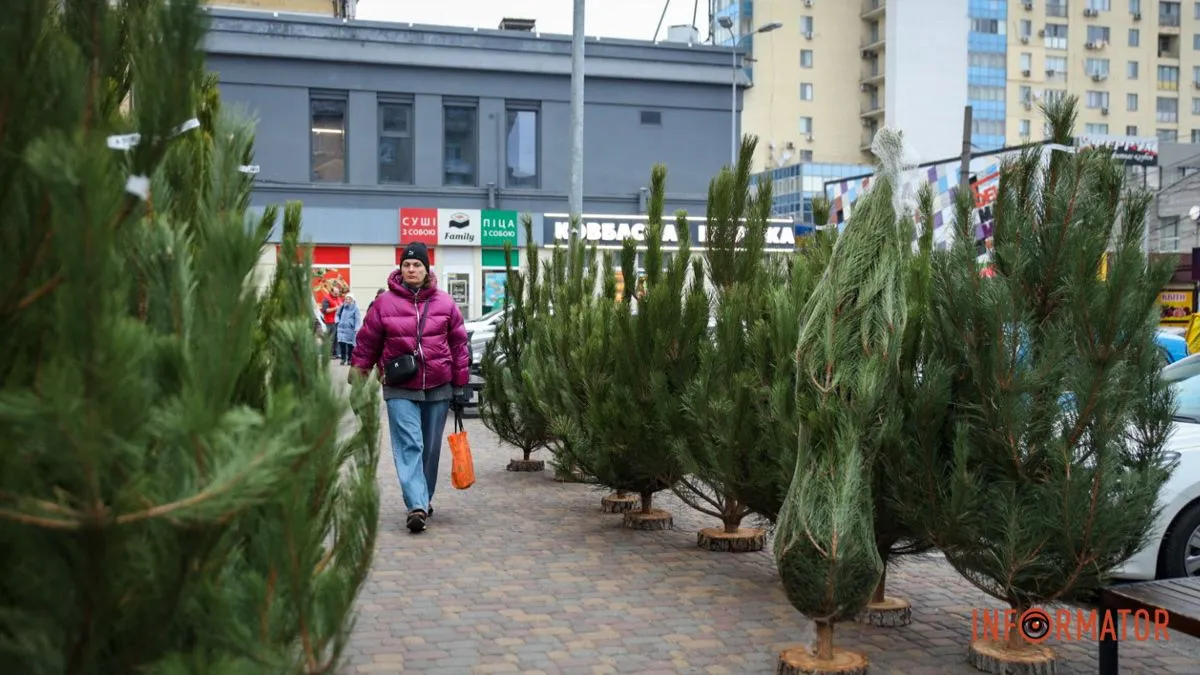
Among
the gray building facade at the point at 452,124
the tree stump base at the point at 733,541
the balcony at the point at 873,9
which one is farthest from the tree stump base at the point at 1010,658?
the balcony at the point at 873,9

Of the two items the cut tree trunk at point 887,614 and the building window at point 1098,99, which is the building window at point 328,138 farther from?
the building window at point 1098,99

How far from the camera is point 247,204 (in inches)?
83.0

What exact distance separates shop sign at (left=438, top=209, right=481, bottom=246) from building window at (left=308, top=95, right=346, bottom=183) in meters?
3.08

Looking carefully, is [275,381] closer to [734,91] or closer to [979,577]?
[979,577]

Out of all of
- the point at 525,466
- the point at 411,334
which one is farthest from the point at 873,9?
the point at 411,334

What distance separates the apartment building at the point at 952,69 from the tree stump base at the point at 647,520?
6992cm

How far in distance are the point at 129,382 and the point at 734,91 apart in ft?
115

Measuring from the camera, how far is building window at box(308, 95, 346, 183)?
1309 inches

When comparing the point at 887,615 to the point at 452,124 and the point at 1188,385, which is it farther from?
the point at 452,124

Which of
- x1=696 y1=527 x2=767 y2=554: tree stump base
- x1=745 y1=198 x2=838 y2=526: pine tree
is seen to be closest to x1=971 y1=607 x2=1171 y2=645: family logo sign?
x1=745 y1=198 x2=838 y2=526: pine tree

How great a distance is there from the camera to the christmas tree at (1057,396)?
4.99 metres

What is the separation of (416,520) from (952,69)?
263ft

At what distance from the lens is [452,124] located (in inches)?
1358

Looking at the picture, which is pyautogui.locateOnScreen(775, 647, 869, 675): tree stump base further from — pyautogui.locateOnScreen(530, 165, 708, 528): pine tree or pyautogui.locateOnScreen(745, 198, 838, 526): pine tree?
pyautogui.locateOnScreen(530, 165, 708, 528): pine tree
